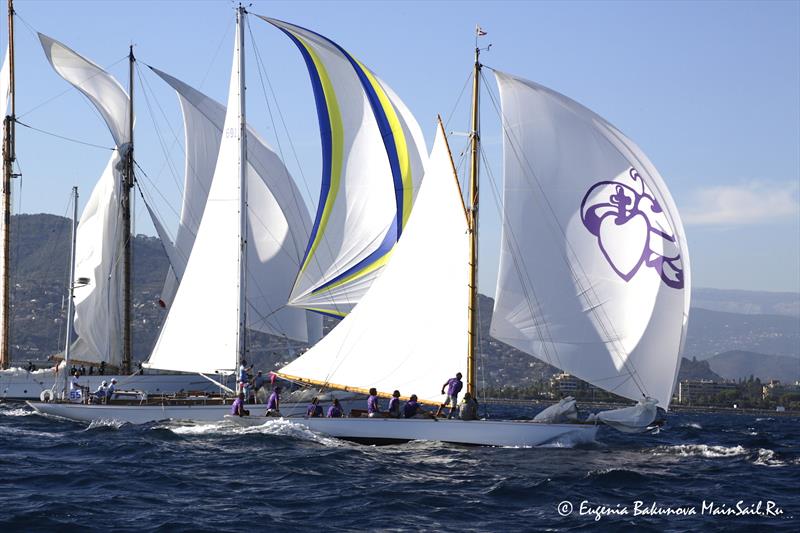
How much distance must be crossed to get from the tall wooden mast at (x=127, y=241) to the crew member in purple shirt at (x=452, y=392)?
895 inches

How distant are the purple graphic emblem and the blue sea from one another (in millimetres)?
4878

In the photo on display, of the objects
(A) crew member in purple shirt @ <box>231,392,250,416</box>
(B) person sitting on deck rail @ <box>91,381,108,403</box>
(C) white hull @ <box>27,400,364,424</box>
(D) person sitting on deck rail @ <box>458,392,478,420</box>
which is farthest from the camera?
(B) person sitting on deck rail @ <box>91,381,108,403</box>

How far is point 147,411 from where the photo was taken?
3503 cm

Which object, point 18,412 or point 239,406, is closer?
point 239,406

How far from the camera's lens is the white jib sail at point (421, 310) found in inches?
1136

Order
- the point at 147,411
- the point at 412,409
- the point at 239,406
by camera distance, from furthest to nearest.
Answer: the point at 147,411, the point at 239,406, the point at 412,409

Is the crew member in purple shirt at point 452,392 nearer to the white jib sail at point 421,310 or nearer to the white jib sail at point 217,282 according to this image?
the white jib sail at point 421,310

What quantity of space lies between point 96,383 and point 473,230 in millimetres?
23231

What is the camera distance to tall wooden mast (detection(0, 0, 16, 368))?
2005 inches

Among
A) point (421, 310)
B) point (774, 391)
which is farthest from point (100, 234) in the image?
point (774, 391)

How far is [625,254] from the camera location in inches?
A: 1072

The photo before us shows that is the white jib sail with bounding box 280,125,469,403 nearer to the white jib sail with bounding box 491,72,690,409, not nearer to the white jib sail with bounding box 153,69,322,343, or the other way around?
the white jib sail with bounding box 491,72,690,409

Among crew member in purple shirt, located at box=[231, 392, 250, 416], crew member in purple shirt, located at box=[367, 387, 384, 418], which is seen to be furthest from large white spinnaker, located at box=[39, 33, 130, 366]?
crew member in purple shirt, located at box=[367, 387, 384, 418]

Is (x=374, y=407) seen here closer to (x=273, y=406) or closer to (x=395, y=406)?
(x=395, y=406)
